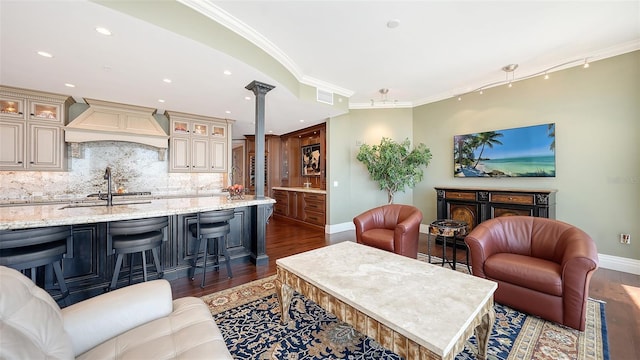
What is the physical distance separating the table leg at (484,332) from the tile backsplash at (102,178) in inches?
216

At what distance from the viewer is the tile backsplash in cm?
392

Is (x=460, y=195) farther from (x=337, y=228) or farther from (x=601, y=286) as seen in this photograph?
(x=337, y=228)

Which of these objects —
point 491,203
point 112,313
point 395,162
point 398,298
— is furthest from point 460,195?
point 112,313

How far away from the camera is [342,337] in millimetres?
1877

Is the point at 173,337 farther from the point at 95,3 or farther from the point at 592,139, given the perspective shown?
the point at 592,139

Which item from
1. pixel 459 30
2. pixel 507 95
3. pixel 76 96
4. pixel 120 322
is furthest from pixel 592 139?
pixel 76 96

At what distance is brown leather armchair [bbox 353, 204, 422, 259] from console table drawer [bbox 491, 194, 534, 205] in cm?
142

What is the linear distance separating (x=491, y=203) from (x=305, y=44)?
146 inches

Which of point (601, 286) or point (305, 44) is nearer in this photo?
point (601, 286)

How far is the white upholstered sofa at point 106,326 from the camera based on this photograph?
2.95ft

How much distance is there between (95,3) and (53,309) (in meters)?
2.12

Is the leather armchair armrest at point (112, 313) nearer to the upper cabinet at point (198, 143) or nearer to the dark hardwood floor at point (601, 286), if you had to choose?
the dark hardwood floor at point (601, 286)

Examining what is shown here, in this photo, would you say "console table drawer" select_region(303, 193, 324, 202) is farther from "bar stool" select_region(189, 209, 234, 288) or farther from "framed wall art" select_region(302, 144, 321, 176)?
"bar stool" select_region(189, 209, 234, 288)

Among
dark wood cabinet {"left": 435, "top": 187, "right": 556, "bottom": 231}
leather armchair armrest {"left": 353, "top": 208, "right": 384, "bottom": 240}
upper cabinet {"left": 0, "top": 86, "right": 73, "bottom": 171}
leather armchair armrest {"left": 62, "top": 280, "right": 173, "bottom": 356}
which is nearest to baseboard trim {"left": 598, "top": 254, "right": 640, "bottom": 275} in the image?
dark wood cabinet {"left": 435, "top": 187, "right": 556, "bottom": 231}
